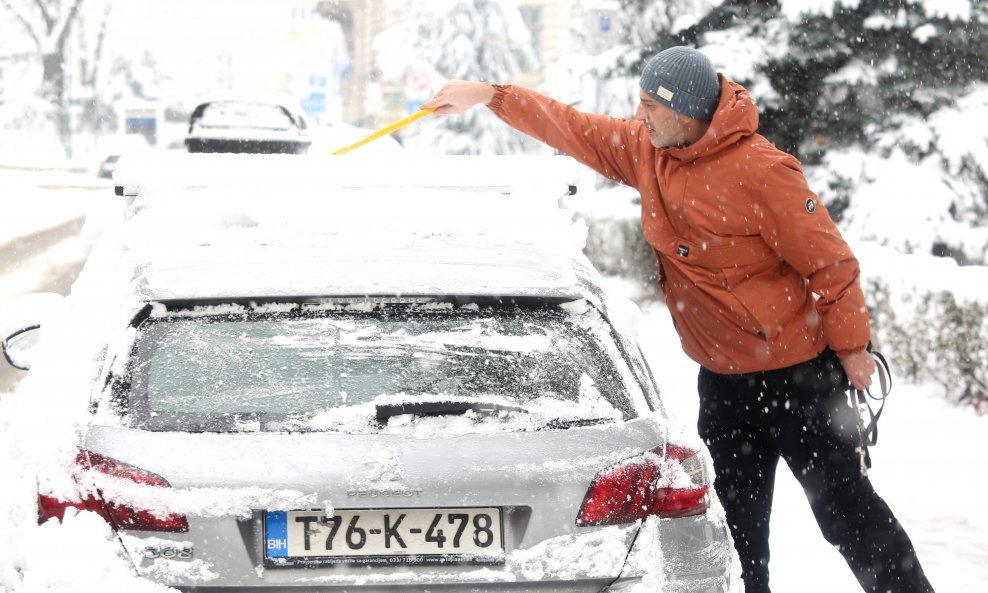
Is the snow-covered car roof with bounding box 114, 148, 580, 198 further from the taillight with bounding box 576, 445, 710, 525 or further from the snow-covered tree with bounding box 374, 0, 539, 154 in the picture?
the snow-covered tree with bounding box 374, 0, 539, 154

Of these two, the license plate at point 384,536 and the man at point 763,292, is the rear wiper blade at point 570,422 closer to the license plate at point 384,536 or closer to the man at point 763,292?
the license plate at point 384,536

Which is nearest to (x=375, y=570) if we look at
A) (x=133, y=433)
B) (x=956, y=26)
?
(x=133, y=433)

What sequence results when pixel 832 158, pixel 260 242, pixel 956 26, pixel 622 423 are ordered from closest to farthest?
pixel 622 423
pixel 260 242
pixel 956 26
pixel 832 158

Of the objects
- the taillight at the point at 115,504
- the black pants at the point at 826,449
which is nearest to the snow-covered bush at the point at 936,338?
the black pants at the point at 826,449

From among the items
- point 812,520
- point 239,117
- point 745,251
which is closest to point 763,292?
point 745,251

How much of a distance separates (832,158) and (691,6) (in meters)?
2.17

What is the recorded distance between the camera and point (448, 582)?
9.04ft

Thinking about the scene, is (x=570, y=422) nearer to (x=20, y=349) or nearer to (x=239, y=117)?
(x=20, y=349)

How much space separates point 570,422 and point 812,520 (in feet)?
11.8

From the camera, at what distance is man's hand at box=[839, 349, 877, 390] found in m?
3.75

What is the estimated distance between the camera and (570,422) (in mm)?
2910

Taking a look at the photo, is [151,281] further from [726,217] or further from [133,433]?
[726,217]

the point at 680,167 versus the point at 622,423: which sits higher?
the point at 680,167

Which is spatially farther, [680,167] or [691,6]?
[691,6]
